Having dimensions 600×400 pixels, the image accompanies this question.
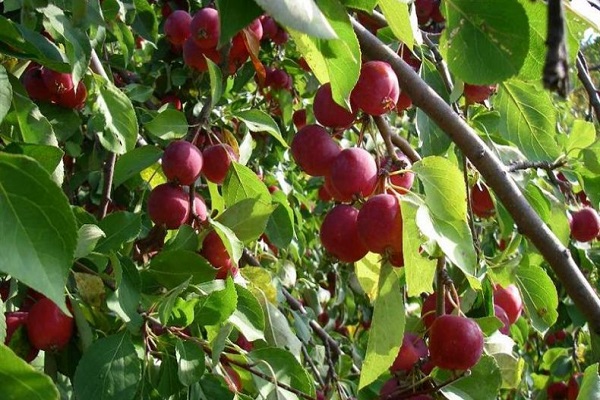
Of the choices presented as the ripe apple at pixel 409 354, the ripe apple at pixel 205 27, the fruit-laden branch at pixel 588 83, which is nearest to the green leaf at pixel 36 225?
the ripe apple at pixel 409 354

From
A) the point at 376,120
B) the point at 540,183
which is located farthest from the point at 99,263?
the point at 540,183

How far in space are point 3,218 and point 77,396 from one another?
0.46 metres

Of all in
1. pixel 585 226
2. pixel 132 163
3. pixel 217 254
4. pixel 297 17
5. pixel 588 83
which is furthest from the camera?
pixel 585 226

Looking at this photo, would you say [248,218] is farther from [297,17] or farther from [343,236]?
[297,17]

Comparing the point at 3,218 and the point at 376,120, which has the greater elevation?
the point at 3,218

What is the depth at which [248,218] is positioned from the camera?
47.7 inches

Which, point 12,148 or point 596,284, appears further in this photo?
point 596,284

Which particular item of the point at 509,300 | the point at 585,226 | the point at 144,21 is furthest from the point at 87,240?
the point at 585,226

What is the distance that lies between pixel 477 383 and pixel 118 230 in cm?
55

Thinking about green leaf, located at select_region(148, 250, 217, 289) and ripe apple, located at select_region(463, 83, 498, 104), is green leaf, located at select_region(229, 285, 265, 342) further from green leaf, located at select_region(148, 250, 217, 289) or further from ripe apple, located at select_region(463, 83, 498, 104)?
ripe apple, located at select_region(463, 83, 498, 104)

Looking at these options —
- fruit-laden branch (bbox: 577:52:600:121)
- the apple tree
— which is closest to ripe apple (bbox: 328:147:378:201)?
the apple tree

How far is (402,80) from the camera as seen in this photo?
1074mm

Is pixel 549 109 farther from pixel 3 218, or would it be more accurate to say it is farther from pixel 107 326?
pixel 3 218

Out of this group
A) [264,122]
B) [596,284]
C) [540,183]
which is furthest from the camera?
[596,284]
